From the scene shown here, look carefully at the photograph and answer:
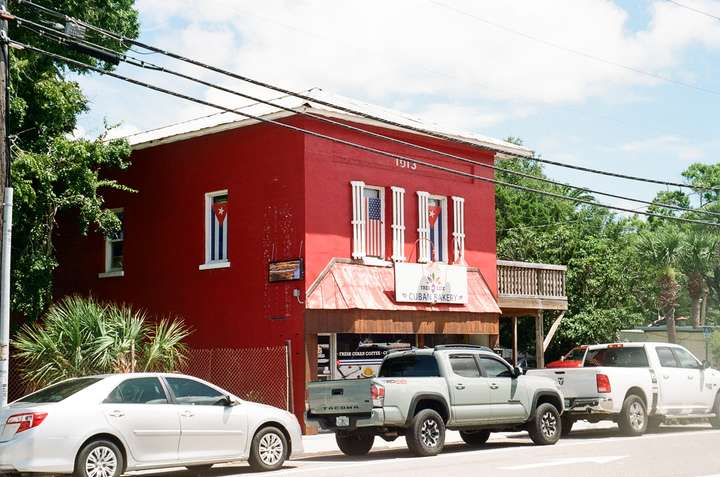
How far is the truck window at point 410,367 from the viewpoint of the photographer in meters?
17.0

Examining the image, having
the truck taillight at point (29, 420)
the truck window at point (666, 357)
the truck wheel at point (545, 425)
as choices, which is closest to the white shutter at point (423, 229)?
the truck window at point (666, 357)

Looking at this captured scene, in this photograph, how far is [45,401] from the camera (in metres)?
12.9

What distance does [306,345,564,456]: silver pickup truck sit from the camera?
16.0m

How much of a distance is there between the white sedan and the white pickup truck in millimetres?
6922

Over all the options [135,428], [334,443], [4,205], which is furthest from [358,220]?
[135,428]

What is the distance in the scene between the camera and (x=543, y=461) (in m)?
14.9

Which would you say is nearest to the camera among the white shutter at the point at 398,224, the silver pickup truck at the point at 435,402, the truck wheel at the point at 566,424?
the silver pickup truck at the point at 435,402

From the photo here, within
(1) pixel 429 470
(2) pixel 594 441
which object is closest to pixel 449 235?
(2) pixel 594 441

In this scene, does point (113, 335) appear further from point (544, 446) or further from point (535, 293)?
point (535, 293)

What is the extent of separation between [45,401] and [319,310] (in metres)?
9.77

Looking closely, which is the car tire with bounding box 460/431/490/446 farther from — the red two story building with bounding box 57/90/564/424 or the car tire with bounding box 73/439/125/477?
the car tire with bounding box 73/439/125/477

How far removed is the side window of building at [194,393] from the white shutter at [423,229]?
11.2 metres

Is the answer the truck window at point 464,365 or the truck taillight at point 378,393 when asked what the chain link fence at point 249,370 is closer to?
the truck window at point 464,365

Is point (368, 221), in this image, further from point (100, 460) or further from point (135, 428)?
point (100, 460)
